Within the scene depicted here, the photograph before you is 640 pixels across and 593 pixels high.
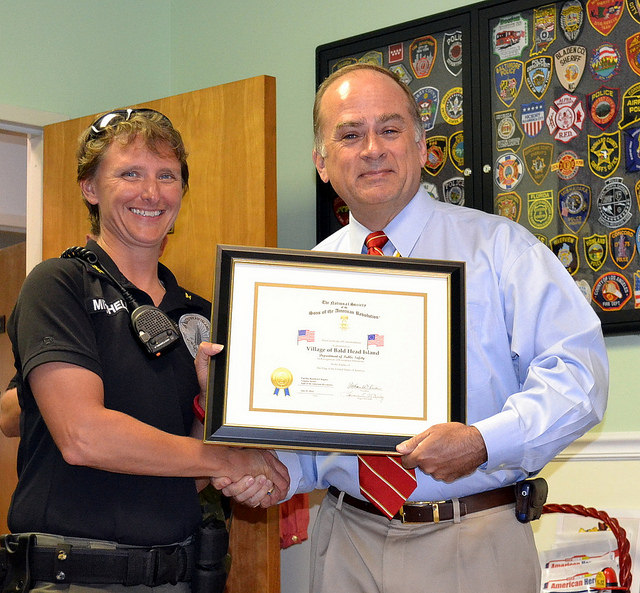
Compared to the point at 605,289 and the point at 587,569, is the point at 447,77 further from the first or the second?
the point at 587,569

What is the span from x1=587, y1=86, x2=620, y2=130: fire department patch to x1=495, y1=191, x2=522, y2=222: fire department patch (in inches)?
13.8

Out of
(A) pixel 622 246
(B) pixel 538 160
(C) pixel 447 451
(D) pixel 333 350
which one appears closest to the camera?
(C) pixel 447 451

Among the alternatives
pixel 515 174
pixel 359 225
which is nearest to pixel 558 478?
pixel 515 174

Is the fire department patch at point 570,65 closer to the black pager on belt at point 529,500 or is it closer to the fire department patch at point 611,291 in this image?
the fire department patch at point 611,291

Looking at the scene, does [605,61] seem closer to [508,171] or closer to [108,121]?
[508,171]

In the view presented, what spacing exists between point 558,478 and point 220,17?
2511 millimetres

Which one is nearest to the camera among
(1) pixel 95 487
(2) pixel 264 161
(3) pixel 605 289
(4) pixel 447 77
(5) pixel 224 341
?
(5) pixel 224 341

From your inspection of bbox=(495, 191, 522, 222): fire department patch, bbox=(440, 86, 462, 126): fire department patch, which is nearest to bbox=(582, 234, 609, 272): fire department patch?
bbox=(495, 191, 522, 222): fire department patch

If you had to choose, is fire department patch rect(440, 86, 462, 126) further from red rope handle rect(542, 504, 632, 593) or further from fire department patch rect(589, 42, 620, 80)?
red rope handle rect(542, 504, 632, 593)

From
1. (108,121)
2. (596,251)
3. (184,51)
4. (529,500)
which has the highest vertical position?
(184,51)

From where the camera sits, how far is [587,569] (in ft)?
7.96

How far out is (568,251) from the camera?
2.91 meters

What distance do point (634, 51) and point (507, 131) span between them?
0.47 m

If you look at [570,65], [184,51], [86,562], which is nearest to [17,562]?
[86,562]
